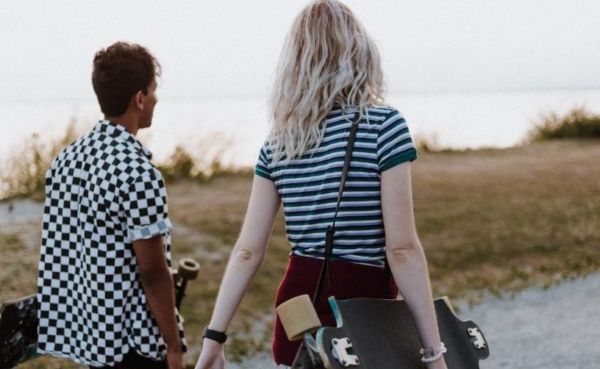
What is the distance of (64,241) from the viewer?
11.0 ft

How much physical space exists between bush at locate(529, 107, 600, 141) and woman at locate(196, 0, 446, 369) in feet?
59.1

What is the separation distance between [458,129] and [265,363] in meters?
12.1

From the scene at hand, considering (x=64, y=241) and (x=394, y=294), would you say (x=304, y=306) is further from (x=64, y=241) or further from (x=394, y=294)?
(x=64, y=241)

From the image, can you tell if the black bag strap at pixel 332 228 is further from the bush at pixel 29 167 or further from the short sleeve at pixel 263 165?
the bush at pixel 29 167

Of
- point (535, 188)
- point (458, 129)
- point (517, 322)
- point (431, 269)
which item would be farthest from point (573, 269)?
point (458, 129)

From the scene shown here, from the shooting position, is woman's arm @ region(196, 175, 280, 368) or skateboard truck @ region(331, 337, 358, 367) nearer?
skateboard truck @ region(331, 337, 358, 367)

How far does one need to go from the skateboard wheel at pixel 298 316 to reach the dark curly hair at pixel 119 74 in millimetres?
1034

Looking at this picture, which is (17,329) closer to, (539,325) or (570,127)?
(539,325)

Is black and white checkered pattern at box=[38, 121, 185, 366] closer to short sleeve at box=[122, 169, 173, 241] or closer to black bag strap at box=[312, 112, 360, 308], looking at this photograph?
short sleeve at box=[122, 169, 173, 241]

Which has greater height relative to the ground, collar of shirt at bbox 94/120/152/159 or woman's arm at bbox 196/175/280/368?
collar of shirt at bbox 94/120/152/159

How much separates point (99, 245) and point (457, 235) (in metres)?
7.74

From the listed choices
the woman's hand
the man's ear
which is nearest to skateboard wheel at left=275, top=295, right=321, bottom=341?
the woman's hand

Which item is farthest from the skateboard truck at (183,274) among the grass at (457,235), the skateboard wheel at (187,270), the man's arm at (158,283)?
the grass at (457,235)

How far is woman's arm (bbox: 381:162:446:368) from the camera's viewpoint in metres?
2.74
